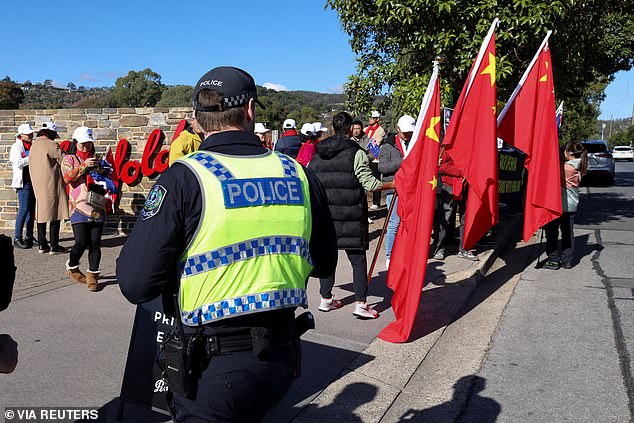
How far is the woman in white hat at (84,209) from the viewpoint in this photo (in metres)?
6.61

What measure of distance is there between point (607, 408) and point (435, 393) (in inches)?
45.1

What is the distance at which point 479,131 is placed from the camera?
639 centimetres

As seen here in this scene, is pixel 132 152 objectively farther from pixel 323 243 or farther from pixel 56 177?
pixel 323 243

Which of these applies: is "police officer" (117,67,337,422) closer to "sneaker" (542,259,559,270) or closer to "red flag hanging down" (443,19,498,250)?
"red flag hanging down" (443,19,498,250)

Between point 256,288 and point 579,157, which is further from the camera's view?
point 579,157

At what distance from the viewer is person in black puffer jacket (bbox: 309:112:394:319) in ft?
19.3

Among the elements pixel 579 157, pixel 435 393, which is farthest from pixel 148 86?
pixel 435 393

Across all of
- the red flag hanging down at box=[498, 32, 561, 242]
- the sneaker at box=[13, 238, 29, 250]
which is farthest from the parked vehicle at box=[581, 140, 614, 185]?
the sneaker at box=[13, 238, 29, 250]

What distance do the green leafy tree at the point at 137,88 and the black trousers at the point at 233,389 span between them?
151 ft

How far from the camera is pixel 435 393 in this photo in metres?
4.41

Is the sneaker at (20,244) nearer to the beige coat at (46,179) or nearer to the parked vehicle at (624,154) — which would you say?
Answer: the beige coat at (46,179)

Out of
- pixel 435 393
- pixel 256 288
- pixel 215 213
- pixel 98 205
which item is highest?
A: pixel 215 213

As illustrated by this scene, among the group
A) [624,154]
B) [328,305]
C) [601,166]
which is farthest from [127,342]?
[624,154]

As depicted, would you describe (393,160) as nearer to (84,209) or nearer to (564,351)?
(564,351)
